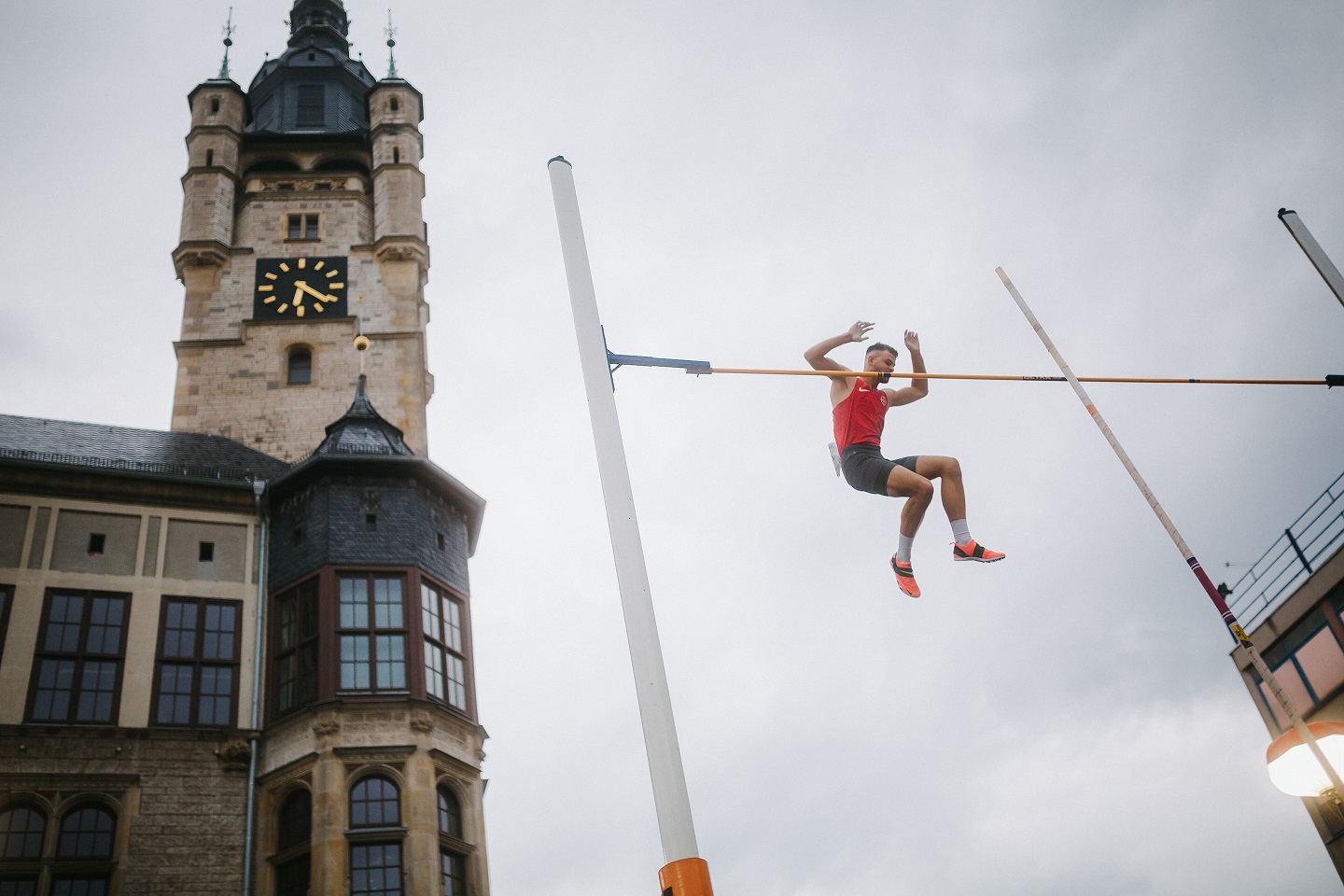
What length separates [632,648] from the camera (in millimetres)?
7094

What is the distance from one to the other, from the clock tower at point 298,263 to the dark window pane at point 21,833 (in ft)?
37.7

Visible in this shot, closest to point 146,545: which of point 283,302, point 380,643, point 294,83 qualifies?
point 380,643

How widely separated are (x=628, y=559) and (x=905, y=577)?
6.24ft

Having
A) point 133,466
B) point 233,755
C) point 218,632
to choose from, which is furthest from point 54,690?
point 133,466

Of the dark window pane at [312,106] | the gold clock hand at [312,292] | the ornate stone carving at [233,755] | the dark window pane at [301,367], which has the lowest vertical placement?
the ornate stone carving at [233,755]

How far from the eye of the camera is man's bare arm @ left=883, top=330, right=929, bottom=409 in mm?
8633

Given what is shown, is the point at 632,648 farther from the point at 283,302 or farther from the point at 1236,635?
the point at 283,302

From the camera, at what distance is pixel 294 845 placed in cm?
1852

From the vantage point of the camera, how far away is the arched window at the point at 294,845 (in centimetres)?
1820

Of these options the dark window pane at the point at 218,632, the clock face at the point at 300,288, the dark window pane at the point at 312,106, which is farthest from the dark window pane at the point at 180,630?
the dark window pane at the point at 312,106

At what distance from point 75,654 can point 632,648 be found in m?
16.0

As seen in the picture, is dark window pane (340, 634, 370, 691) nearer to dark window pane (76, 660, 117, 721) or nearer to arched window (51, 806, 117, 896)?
dark window pane (76, 660, 117, 721)

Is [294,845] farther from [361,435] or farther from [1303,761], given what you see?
[1303,761]

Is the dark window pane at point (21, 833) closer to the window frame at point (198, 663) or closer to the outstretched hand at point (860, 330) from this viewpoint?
the window frame at point (198, 663)
